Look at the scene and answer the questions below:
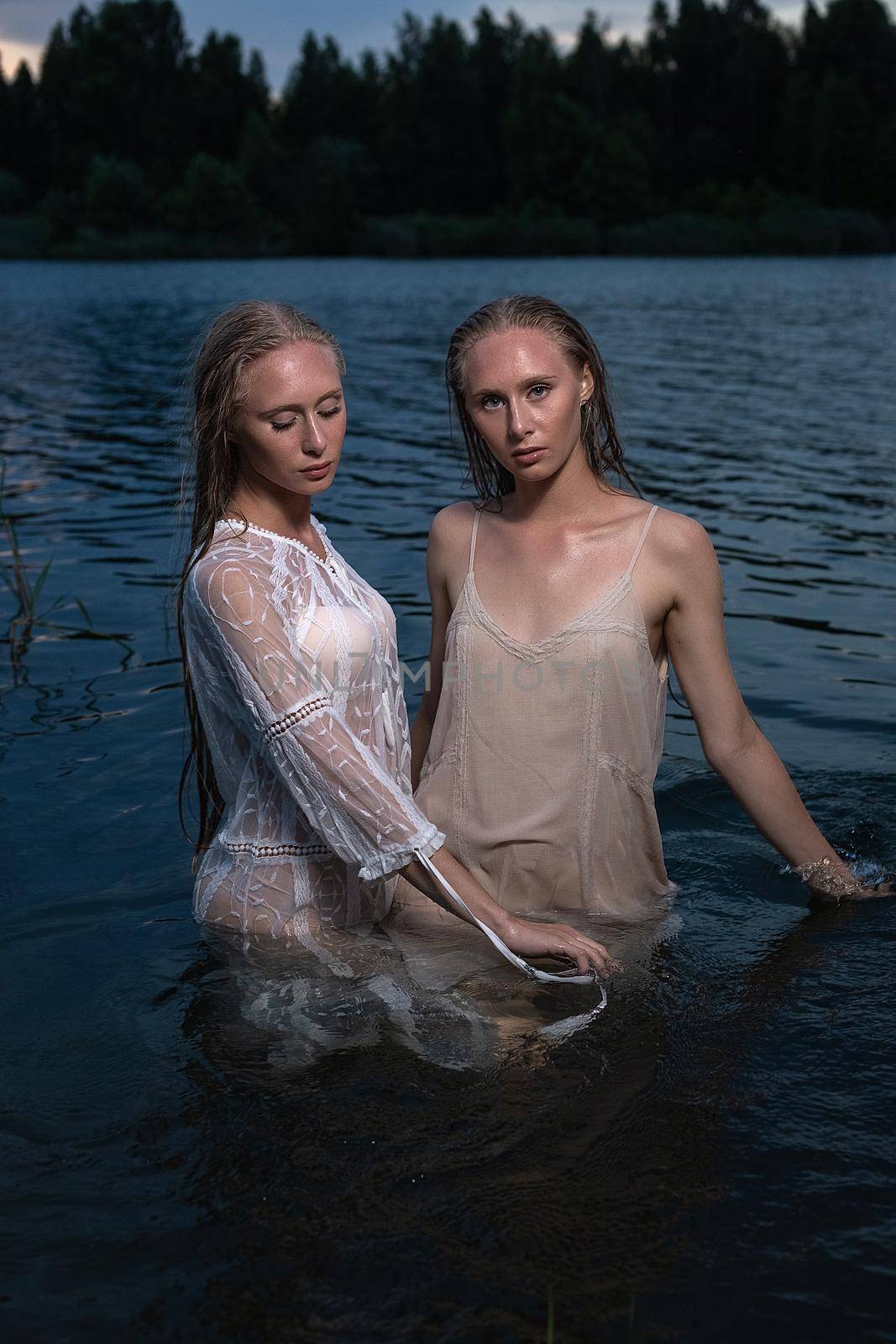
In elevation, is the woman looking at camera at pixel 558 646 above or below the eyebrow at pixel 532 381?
below

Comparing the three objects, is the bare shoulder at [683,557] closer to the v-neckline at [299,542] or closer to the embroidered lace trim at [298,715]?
the v-neckline at [299,542]

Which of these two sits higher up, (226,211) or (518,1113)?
(226,211)

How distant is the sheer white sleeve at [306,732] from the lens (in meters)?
3.28

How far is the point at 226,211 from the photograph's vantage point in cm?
8075

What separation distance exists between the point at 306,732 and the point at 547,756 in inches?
35.1

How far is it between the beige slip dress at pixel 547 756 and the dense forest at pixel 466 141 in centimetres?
5448

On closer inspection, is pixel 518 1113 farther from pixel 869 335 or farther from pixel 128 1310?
pixel 869 335

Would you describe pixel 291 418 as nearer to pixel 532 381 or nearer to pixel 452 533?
pixel 532 381

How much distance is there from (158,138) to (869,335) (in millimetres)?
98373

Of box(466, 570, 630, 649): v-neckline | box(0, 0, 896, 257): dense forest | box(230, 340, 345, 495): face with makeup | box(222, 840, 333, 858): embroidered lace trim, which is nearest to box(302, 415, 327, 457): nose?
box(230, 340, 345, 495): face with makeup

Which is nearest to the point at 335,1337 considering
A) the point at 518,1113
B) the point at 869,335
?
the point at 518,1113

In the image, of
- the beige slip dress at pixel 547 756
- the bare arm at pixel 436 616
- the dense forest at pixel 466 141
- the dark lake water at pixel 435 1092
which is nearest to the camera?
the dark lake water at pixel 435 1092

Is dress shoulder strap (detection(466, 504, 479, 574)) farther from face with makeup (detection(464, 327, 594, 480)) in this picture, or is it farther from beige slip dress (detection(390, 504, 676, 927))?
face with makeup (detection(464, 327, 594, 480))

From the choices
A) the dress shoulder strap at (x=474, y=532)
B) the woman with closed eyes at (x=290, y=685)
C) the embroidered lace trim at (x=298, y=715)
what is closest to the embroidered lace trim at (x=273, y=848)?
the woman with closed eyes at (x=290, y=685)
